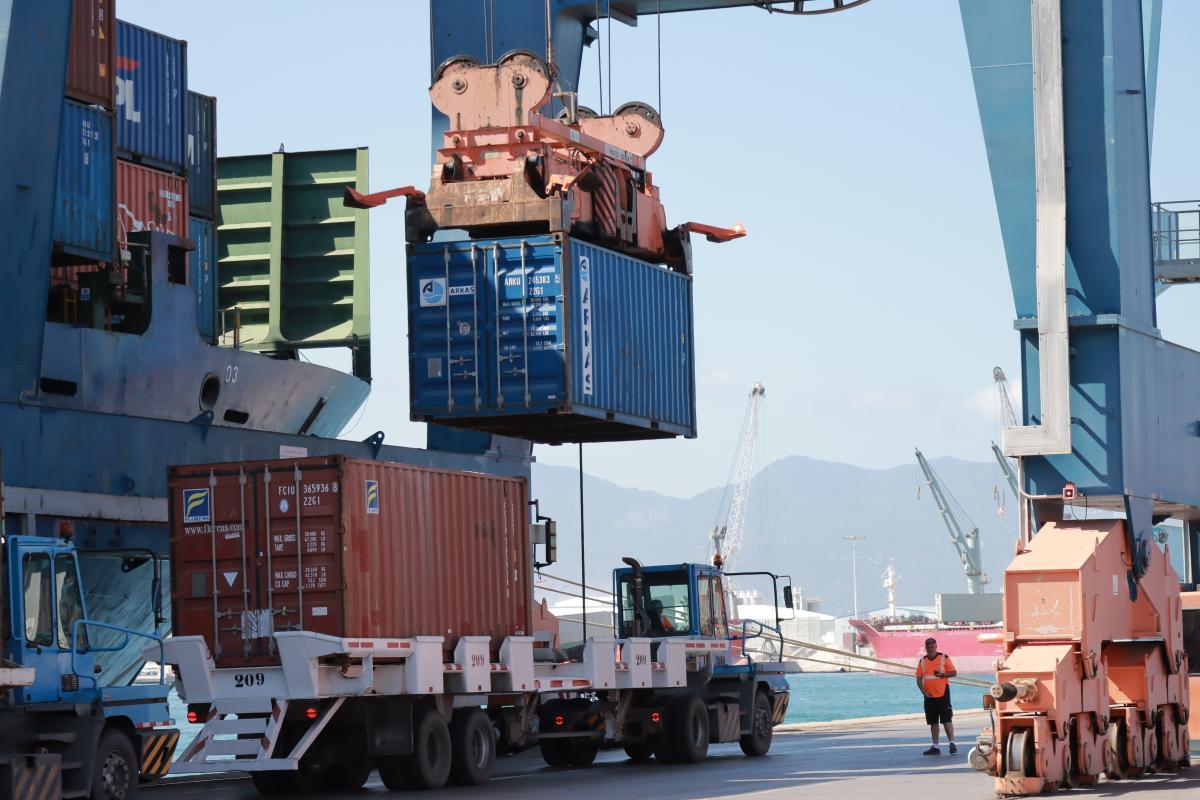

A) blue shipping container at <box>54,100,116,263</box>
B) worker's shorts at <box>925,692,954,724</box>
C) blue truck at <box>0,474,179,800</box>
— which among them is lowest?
worker's shorts at <box>925,692,954,724</box>

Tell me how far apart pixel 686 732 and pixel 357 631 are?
635 centimetres

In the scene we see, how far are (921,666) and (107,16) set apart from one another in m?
13.0

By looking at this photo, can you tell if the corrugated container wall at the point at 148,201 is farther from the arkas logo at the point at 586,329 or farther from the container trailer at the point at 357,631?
the container trailer at the point at 357,631

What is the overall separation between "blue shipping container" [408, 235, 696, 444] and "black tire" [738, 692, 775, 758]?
168 inches

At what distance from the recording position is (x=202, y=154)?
30.5 m

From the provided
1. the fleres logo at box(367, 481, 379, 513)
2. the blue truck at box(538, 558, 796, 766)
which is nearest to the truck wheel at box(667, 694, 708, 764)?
the blue truck at box(538, 558, 796, 766)

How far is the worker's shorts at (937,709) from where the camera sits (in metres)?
20.7

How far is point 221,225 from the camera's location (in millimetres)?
35688

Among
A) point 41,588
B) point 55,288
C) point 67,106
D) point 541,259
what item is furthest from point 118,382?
point 41,588

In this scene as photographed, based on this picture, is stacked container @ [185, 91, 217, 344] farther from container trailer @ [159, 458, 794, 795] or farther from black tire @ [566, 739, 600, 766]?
container trailer @ [159, 458, 794, 795]

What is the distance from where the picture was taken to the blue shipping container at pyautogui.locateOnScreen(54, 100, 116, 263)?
70.6 feet

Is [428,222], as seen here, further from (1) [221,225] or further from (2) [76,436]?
(1) [221,225]

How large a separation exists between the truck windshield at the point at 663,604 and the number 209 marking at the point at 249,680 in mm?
7259

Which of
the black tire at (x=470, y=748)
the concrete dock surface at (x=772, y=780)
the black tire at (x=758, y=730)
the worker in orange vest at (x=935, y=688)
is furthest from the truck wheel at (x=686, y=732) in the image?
the black tire at (x=470, y=748)
